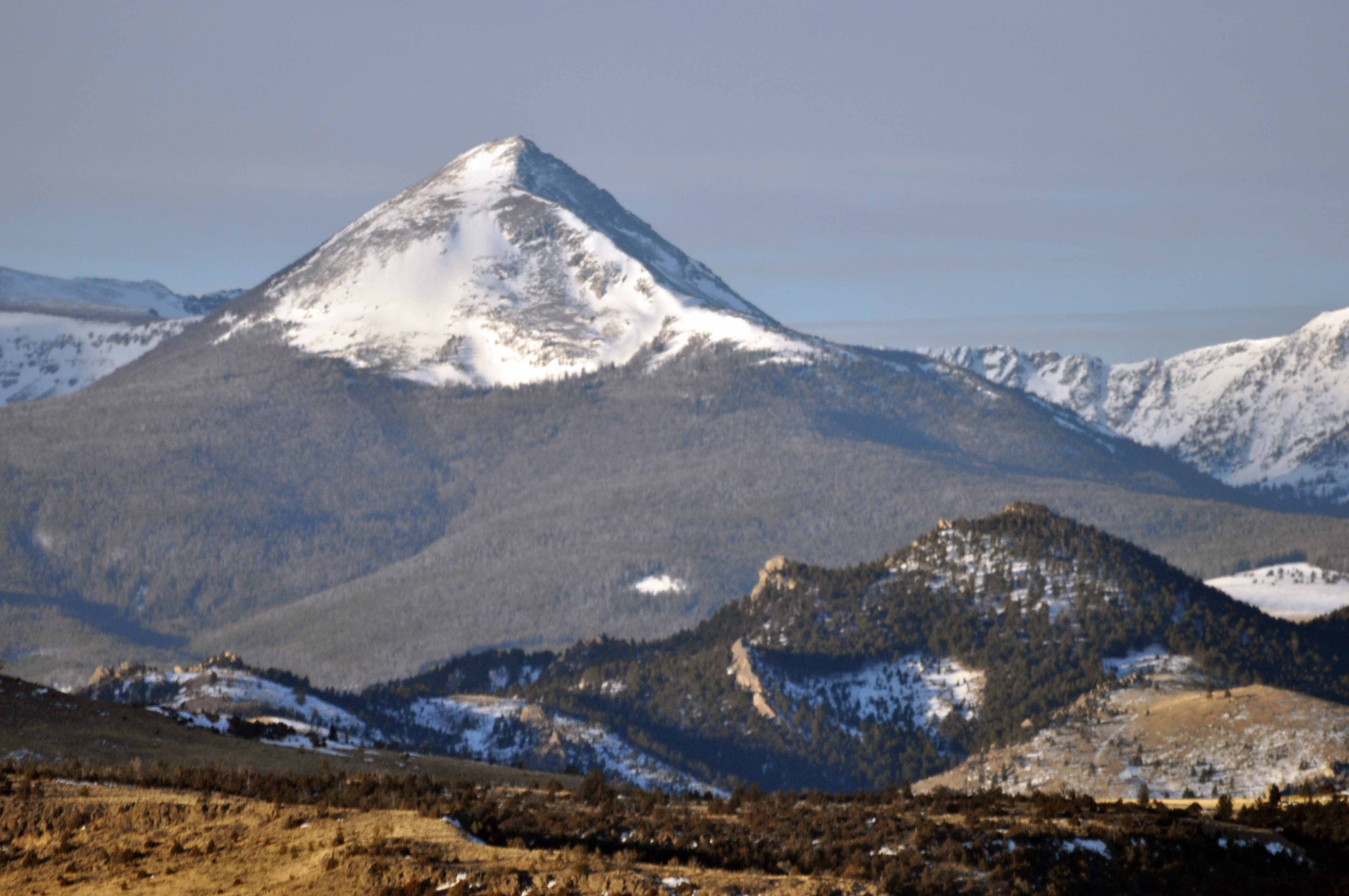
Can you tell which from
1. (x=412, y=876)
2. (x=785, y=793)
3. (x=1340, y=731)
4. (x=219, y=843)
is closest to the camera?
(x=412, y=876)

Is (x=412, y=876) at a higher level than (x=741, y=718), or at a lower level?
higher

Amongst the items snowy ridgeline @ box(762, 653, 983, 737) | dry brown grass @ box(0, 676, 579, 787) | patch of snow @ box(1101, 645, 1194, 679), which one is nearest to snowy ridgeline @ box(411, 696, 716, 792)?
snowy ridgeline @ box(762, 653, 983, 737)

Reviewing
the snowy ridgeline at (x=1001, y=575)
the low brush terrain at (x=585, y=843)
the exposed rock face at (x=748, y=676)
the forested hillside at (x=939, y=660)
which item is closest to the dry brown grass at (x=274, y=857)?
the low brush terrain at (x=585, y=843)

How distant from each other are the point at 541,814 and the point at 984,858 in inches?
541

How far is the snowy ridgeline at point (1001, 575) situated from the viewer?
175 metres

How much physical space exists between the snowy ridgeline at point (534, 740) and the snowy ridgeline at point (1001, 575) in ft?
140

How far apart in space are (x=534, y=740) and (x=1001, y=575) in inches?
2214

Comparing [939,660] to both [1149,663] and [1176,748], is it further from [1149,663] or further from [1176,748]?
[1176,748]

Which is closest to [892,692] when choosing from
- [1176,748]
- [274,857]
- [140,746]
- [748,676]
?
[748,676]

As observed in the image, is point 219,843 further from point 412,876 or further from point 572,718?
point 572,718

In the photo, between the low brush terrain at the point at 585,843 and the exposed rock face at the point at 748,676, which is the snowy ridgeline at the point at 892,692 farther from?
the low brush terrain at the point at 585,843

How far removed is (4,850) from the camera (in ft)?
140

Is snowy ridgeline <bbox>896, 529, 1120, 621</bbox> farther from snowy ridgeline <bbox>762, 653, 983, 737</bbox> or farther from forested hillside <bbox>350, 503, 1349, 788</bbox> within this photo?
snowy ridgeline <bbox>762, 653, 983, 737</bbox>

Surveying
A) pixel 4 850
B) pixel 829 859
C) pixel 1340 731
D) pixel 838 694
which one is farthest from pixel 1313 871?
pixel 838 694
